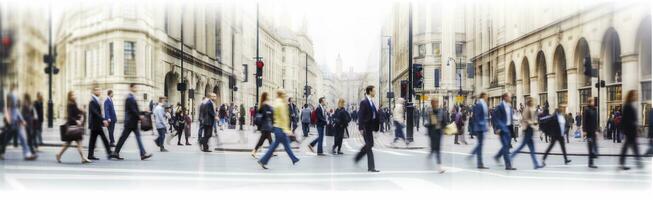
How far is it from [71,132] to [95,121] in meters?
0.31

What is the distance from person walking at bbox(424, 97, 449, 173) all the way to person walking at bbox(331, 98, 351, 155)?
71 cm

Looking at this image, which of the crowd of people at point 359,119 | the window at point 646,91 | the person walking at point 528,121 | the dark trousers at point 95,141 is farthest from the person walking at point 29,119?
the window at point 646,91

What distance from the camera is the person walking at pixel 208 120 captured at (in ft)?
18.5

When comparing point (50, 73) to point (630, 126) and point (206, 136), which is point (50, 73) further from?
point (630, 126)

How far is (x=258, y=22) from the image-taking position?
5562 millimetres

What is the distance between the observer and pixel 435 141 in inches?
245

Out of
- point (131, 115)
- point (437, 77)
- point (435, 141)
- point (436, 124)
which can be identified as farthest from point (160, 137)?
point (437, 77)

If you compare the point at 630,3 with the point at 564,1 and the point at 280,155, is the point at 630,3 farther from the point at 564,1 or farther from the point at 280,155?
the point at 280,155

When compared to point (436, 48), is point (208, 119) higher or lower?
lower

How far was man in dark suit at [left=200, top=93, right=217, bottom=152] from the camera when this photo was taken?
5.59 metres

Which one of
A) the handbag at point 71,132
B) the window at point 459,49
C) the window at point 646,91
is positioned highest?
the window at point 459,49

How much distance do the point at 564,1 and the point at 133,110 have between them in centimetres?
328

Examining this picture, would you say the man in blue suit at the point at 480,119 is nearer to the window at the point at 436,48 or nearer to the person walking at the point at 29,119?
the window at the point at 436,48

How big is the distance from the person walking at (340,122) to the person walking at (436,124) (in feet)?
2.34
